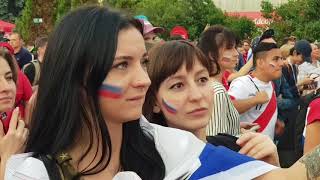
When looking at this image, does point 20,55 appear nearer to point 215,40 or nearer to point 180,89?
point 215,40

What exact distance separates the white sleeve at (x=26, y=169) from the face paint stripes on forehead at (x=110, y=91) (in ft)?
0.93

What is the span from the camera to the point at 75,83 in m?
1.79

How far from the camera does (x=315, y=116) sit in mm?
2998

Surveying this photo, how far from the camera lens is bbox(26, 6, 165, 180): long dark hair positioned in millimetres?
1757

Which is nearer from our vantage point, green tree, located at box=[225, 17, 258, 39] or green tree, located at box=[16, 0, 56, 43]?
green tree, located at box=[16, 0, 56, 43]

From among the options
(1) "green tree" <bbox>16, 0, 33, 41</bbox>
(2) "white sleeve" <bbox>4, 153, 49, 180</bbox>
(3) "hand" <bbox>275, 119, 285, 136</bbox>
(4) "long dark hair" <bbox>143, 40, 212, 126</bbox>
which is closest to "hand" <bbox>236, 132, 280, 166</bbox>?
(4) "long dark hair" <bbox>143, 40, 212, 126</bbox>

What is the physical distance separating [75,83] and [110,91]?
118 millimetres

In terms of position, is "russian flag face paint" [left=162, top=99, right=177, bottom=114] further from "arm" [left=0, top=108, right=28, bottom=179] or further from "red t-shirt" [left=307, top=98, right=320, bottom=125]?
"red t-shirt" [left=307, top=98, right=320, bottom=125]

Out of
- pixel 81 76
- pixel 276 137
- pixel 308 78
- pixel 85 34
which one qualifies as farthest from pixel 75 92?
pixel 308 78

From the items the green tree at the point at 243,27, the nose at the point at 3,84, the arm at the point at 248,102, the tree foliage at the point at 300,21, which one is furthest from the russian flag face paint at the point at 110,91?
the green tree at the point at 243,27

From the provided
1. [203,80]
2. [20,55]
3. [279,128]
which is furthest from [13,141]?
[20,55]

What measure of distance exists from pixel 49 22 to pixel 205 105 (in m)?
20.9

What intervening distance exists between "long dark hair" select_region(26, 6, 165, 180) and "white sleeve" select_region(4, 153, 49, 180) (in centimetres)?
2

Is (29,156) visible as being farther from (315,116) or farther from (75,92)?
(315,116)
